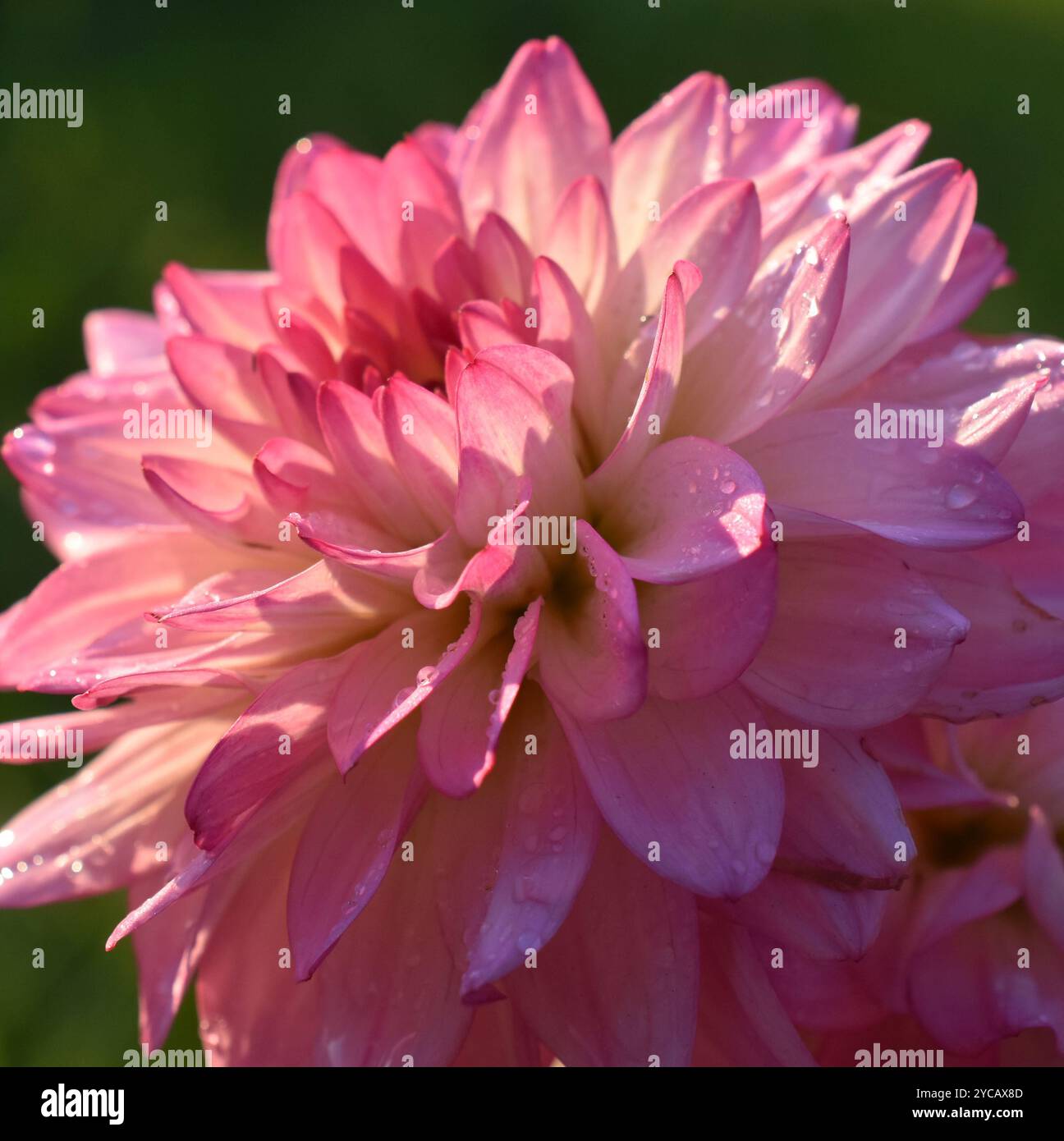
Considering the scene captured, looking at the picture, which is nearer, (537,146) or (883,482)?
(883,482)

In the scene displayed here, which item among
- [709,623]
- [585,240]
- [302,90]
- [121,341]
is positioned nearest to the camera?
[709,623]

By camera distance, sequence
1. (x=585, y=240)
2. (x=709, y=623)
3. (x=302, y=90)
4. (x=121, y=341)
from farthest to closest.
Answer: (x=302, y=90) < (x=121, y=341) < (x=585, y=240) < (x=709, y=623)

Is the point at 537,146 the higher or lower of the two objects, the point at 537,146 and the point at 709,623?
the higher

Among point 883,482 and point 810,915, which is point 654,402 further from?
point 810,915

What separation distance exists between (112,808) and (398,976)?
165 mm

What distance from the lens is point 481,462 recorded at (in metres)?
0.43

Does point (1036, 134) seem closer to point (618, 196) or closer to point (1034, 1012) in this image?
point (618, 196)

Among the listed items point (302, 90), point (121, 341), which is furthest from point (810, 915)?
point (302, 90)

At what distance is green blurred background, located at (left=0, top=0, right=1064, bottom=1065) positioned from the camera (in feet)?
3.42

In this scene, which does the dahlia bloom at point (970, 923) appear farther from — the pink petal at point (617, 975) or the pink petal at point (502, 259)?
the pink petal at point (502, 259)

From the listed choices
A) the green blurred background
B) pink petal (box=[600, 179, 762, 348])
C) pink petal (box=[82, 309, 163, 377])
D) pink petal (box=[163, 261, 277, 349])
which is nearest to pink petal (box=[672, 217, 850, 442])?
pink petal (box=[600, 179, 762, 348])

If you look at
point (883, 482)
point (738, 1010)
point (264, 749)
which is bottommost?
point (738, 1010)

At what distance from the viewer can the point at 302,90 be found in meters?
1.14
